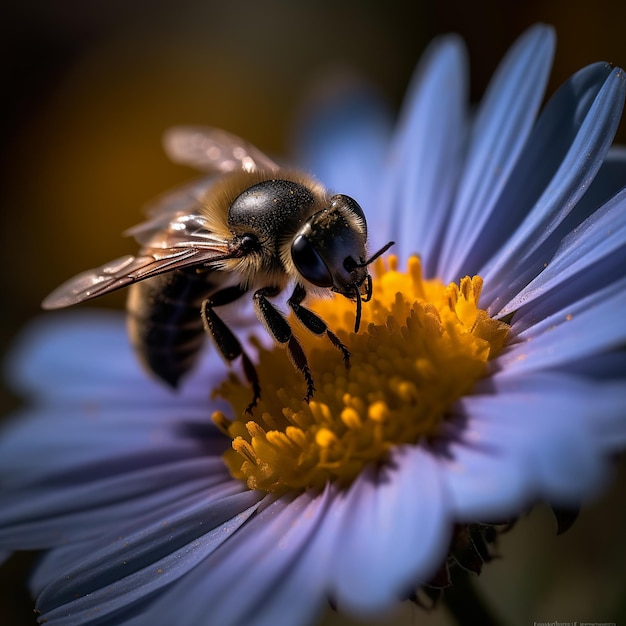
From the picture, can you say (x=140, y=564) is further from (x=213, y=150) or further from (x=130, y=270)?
(x=213, y=150)

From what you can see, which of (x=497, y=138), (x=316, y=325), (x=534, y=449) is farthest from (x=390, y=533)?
(x=497, y=138)

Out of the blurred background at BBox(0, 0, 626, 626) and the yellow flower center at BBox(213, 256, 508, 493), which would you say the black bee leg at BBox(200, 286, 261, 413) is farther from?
the blurred background at BBox(0, 0, 626, 626)

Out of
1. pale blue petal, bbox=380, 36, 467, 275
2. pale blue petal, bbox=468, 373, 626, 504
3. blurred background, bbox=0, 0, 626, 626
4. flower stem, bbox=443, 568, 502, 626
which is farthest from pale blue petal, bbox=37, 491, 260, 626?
blurred background, bbox=0, 0, 626, 626

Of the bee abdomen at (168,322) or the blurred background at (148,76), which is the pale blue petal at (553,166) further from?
the blurred background at (148,76)

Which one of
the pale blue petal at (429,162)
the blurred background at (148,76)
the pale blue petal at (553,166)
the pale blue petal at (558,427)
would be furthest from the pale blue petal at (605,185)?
the blurred background at (148,76)

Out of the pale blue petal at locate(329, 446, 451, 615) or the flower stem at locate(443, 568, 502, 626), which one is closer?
the pale blue petal at locate(329, 446, 451, 615)

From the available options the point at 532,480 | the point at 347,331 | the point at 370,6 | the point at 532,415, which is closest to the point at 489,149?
the point at 347,331
